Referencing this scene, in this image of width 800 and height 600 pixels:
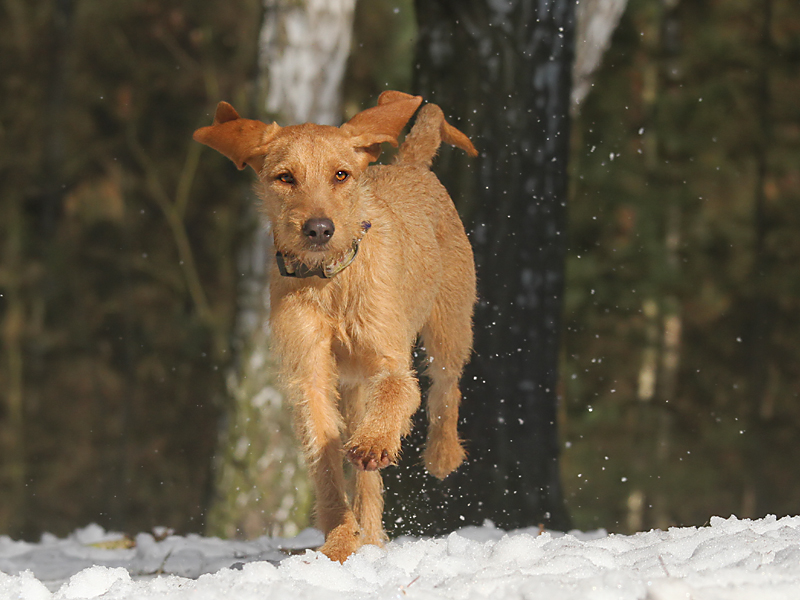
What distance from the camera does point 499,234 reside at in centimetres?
605

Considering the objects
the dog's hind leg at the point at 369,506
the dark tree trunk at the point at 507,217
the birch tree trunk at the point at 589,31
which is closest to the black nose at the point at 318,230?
the dog's hind leg at the point at 369,506

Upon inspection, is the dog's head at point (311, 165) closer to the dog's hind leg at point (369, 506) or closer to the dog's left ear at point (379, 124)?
the dog's left ear at point (379, 124)

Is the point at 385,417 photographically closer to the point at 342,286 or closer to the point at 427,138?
the point at 342,286

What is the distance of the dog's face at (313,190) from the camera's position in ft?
12.7

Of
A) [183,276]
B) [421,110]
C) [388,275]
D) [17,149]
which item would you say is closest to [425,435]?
[388,275]

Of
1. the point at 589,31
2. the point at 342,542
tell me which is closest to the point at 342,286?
the point at 342,542

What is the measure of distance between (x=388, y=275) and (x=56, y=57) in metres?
7.88

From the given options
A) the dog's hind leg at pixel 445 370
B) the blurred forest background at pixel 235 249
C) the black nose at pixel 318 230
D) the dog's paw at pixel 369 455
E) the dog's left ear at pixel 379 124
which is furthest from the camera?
the blurred forest background at pixel 235 249

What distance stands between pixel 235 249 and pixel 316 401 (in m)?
5.37

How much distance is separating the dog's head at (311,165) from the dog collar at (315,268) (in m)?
0.05

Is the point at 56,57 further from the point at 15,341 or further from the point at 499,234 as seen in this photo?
the point at 499,234

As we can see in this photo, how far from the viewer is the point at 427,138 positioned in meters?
5.34

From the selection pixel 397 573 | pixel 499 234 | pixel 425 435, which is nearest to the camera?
pixel 397 573

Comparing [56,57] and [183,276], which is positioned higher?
[56,57]
